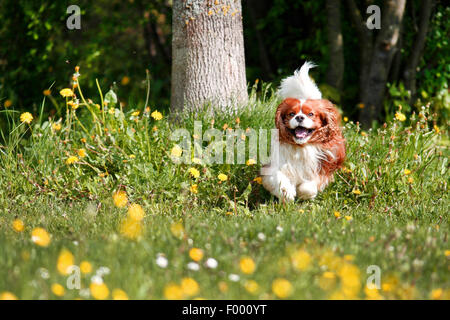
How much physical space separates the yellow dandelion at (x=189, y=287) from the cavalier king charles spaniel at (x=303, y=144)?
1.54 metres

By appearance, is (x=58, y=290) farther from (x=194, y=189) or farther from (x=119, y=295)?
(x=194, y=189)

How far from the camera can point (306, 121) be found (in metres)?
3.46

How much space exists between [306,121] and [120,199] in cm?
133

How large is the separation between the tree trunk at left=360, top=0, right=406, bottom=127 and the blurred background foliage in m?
0.19

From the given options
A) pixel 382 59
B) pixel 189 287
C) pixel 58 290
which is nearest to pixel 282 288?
pixel 189 287

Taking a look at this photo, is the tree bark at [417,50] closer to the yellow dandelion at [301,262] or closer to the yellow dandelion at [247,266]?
the yellow dandelion at [301,262]

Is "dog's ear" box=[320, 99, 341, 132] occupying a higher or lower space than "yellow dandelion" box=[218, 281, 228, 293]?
higher

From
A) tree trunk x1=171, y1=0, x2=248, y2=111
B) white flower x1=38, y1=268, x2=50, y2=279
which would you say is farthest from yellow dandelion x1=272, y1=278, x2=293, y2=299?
tree trunk x1=171, y1=0, x2=248, y2=111

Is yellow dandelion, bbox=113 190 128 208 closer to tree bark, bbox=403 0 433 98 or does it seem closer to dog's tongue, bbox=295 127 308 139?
dog's tongue, bbox=295 127 308 139

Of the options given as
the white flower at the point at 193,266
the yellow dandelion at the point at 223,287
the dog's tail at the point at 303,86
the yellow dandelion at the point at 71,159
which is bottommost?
the yellow dandelion at the point at 223,287

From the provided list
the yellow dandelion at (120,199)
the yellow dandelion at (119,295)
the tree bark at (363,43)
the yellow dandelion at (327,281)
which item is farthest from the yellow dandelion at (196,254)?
the tree bark at (363,43)

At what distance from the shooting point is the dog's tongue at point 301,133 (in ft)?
11.6

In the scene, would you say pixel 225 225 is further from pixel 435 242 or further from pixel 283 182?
pixel 435 242

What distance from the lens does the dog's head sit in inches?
138
